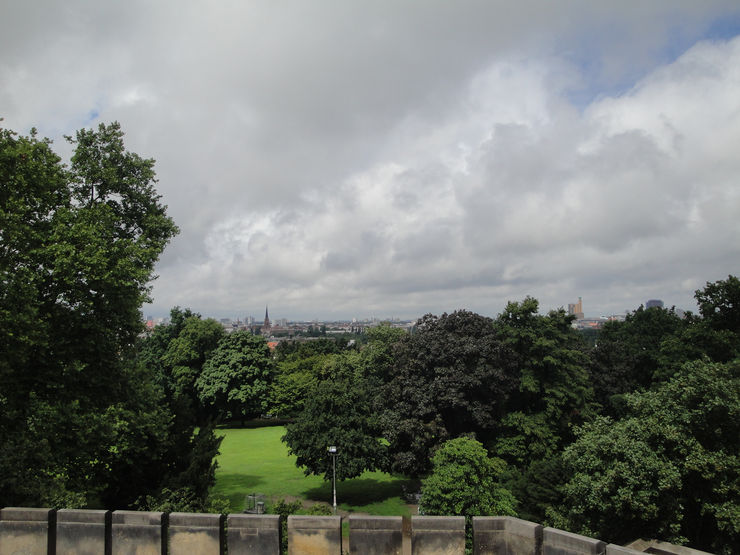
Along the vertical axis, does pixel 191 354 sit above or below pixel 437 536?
above

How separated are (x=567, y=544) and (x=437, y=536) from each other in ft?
5.59

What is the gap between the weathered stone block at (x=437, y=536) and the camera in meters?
6.96

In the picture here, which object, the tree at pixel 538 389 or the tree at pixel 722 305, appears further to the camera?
the tree at pixel 722 305

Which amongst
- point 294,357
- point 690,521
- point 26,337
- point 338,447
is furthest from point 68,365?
point 294,357

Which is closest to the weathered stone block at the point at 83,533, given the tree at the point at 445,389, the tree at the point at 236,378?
the tree at the point at 445,389

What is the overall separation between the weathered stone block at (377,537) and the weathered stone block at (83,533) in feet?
11.7

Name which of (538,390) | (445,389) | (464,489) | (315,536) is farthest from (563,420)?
(315,536)

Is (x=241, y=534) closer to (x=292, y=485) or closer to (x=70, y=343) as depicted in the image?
(x=70, y=343)

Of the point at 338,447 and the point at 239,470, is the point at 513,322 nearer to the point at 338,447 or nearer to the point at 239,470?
the point at 338,447

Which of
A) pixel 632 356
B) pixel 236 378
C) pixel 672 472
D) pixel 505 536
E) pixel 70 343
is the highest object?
pixel 70 343

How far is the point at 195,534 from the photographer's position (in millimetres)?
7109

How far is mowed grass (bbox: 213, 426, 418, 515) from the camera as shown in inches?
1096

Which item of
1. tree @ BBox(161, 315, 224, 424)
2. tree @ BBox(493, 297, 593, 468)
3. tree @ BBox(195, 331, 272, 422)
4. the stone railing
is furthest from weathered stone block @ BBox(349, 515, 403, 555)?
tree @ BBox(161, 315, 224, 424)

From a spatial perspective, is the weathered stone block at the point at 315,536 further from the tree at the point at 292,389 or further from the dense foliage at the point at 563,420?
the tree at the point at 292,389
